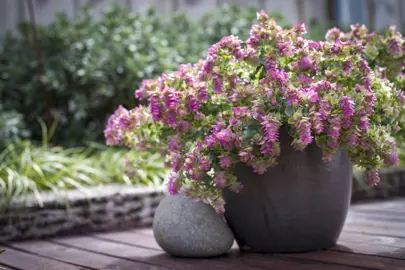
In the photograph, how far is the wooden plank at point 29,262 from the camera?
2750mm

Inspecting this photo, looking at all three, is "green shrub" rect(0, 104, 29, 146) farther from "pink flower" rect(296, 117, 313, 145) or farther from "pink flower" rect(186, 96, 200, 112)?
"pink flower" rect(296, 117, 313, 145)

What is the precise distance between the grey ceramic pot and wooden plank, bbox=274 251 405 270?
0.18 ft

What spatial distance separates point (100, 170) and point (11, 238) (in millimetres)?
779

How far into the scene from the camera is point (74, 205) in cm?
369

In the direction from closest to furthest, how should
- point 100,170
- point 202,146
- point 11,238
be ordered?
point 202,146, point 11,238, point 100,170

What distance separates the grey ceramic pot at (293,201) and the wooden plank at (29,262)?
0.74 meters

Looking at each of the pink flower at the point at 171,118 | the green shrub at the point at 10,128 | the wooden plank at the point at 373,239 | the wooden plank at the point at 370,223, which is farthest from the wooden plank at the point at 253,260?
the green shrub at the point at 10,128

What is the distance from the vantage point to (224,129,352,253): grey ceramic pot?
263 centimetres

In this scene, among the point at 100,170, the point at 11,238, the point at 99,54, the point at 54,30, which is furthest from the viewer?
the point at 54,30

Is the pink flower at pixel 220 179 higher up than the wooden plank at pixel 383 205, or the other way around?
the pink flower at pixel 220 179

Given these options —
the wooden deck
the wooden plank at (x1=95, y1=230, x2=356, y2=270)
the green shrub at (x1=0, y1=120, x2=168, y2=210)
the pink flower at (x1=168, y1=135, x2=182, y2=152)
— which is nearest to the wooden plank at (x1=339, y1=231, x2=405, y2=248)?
the wooden deck

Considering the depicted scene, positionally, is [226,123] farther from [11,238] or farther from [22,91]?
[22,91]

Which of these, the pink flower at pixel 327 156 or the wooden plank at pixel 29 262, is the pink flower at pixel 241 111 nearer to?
the pink flower at pixel 327 156

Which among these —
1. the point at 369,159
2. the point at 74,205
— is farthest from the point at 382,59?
the point at 74,205
